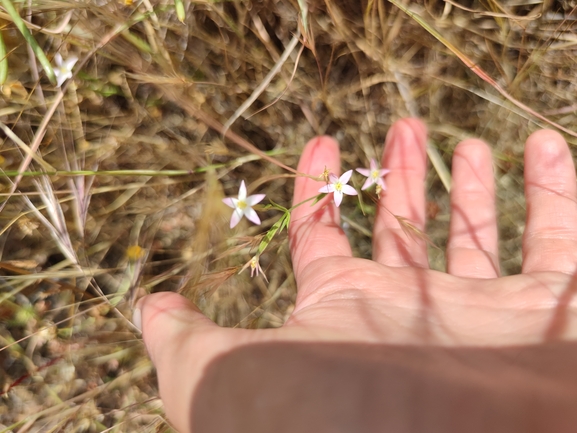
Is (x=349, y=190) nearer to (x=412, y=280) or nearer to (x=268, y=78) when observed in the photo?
(x=412, y=280)

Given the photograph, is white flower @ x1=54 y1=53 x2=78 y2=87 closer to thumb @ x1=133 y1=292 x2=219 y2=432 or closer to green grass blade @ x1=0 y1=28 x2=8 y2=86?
green grass blade @ x1=0 y1=28 x2=8 y2=86

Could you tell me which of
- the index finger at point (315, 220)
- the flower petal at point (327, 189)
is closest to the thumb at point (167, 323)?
the index finger at point (315, 220)

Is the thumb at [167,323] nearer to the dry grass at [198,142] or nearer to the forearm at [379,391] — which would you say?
the forearm at [379,391]

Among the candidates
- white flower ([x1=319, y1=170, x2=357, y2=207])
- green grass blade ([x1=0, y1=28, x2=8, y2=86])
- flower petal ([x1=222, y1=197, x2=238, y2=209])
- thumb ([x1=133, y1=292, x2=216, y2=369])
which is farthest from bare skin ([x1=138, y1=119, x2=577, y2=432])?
green grass blade ([x1=0, y1=28, x2=8, y2=86])

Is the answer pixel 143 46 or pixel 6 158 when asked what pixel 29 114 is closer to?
pixel 6 158

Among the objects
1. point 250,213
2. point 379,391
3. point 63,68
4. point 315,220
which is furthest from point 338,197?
point 63,68

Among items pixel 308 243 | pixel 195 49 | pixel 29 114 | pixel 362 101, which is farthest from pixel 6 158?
pixel 362 101
